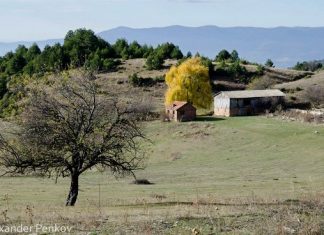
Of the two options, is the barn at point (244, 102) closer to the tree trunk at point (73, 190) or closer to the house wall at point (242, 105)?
the house wall at point (242, 105)

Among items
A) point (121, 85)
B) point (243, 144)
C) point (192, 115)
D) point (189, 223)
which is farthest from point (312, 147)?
point (121, 85)

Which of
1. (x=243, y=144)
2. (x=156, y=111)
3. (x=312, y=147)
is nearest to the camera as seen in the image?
(x=312, y=147)

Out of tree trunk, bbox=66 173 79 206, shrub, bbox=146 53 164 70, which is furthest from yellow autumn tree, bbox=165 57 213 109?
tree trunk, bbox=66 173 79 206

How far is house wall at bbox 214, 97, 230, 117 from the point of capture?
336 feet

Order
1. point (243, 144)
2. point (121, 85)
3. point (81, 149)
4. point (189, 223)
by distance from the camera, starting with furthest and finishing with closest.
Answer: point (121, 85), point (243, 144), point (81, 149), point (189, 223)

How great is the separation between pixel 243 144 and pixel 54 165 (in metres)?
45.9

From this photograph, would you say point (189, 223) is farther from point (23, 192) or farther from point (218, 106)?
point (218, 106)

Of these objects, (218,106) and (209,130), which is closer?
(209,130)

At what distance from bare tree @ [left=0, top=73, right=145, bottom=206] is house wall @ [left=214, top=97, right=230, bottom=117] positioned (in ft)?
241

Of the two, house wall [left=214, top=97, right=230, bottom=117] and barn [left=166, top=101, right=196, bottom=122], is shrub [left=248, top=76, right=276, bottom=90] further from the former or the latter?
barn [left=166, top=101, right=196, bottom=122]

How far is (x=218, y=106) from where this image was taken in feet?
346

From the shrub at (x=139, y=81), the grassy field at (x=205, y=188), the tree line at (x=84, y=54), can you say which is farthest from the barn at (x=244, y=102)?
the tree line at (x=84, y=54)

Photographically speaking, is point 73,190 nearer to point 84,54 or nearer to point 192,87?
point 192,87

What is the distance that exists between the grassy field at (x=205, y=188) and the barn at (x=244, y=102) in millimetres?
7501
